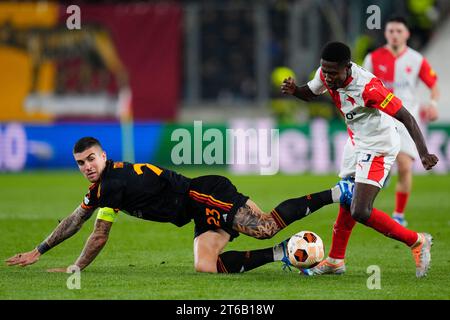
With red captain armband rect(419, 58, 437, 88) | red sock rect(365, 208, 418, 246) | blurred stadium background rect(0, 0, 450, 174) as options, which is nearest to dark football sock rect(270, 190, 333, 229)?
red sock rect(365, 208, 418, 246)

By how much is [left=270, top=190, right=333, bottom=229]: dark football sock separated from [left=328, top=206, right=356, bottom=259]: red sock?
325mm

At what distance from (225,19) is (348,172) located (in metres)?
16.2

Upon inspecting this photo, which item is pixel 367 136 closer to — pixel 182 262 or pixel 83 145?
pixel 182 262

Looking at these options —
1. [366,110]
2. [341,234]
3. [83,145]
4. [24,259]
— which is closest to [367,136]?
[366,110]

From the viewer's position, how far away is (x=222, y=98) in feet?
79.5

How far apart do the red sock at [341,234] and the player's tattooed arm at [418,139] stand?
112 centimetres

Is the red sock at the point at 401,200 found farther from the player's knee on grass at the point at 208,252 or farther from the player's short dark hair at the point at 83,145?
the player's short dark hair at the point at 83,145

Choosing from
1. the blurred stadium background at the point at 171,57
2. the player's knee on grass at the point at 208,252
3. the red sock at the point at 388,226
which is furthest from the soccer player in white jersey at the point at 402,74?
the blurred stadium background at the point at 171,57

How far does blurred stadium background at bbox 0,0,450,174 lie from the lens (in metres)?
24.0

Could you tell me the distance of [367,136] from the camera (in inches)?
334

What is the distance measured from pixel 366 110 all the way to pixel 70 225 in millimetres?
2734

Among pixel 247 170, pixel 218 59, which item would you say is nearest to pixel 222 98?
pixel 218 59
